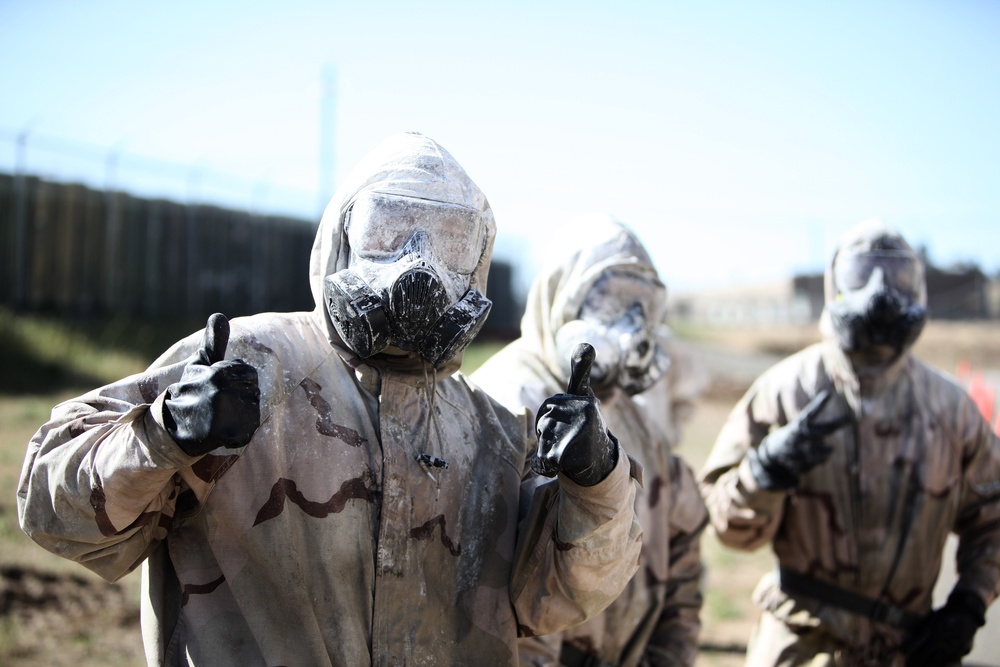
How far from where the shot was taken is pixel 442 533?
7.44 feet

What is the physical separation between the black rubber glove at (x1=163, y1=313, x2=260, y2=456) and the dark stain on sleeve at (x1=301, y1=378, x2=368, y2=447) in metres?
0.33

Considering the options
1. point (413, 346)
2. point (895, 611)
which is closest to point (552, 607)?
point (413, 346)

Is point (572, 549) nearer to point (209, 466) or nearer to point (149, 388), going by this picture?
point (209, 466)

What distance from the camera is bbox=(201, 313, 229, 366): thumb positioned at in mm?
1871

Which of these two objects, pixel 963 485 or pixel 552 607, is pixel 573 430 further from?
pixel 963 485

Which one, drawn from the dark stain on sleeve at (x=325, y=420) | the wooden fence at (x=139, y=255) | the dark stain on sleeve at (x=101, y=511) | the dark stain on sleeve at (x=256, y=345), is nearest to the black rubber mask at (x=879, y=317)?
the dark stain on sleeve at (x=325, y=420)

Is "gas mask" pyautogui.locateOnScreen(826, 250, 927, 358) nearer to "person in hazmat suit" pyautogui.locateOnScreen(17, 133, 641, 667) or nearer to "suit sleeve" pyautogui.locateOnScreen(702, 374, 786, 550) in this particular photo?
"suit sleeve" pyautogui.locateOnScreen(702, 374, 786, 550)

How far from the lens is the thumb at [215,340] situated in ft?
6.14


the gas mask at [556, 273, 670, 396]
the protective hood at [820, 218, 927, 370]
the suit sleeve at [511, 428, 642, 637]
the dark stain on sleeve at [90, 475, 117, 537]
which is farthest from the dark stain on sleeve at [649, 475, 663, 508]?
the dark stain on sleeve at [90, 475, 117, 537]

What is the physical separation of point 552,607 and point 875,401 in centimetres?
242

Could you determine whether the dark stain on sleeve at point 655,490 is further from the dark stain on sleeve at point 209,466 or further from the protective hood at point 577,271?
the dark stain on sleeve at point 209,466

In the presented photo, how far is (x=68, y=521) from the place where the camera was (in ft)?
6.31

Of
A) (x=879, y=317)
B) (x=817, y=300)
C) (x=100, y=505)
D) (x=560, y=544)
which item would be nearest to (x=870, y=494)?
(x=879, y=317)

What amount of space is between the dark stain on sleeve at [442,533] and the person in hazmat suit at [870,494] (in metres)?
1.94
